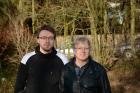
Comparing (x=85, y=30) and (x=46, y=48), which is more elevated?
(x=46, y=48)

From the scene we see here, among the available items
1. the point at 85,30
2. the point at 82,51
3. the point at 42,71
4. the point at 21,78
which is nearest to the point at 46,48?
the point at 42,71

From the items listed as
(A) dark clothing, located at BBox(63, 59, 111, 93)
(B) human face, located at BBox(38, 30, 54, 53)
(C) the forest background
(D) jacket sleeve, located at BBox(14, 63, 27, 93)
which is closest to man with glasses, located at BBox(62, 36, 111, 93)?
(A) dark clothing, located at BBox(63, 59, 111, 93)

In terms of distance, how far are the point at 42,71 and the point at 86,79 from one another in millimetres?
746

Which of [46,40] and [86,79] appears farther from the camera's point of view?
[46,40]

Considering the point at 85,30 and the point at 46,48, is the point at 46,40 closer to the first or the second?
the point at 46,48

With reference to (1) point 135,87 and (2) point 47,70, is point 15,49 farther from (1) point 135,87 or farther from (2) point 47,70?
(2) point 47,70

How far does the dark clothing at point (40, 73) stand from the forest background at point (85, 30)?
10.2m

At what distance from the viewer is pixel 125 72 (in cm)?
1669

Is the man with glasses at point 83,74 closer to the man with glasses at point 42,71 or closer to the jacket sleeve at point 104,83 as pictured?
the jacket sleeve at point 104,83

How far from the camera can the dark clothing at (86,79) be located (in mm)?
4453

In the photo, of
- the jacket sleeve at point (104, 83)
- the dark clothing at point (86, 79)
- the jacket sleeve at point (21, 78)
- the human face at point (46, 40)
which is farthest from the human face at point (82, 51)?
the jacket sleeve at point (21, 78)

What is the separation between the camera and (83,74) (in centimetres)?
448

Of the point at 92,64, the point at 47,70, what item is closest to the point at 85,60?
the point at 92,64

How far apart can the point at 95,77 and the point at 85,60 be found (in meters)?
0.21
